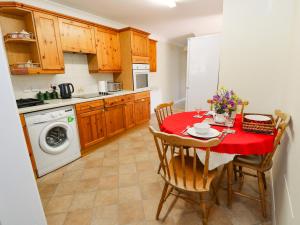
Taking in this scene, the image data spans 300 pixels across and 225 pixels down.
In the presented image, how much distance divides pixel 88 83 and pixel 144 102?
1365 millimetres

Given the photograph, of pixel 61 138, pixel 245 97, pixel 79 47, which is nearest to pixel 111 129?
pixel 61 138

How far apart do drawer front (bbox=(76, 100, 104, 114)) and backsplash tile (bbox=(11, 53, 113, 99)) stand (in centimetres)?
69

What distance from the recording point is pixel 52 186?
1.98 m

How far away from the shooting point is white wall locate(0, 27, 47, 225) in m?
0.94

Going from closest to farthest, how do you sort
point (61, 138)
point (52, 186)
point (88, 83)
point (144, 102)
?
point (52, 186)
point (61, 138)
point (88, 83)
point (144, 102)

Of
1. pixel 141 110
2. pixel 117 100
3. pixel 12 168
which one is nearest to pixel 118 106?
pixel 117 100

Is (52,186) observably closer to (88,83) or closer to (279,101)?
(88,83)

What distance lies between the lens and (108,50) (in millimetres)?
3350

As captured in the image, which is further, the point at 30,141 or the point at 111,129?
the point at 111,129

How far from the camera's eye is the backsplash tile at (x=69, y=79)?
2410 mm

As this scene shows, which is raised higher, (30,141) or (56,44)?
(56,44)

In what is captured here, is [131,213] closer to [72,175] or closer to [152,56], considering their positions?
[72,175]

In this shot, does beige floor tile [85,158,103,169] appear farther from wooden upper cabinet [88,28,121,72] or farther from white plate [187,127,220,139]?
wooden upper cabinet [88,28,121,72]

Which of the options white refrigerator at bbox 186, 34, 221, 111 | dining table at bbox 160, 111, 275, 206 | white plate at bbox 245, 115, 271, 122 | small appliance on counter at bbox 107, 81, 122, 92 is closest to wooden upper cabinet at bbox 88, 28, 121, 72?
small appliance on counter at bbox 107, 81, 122, 92
